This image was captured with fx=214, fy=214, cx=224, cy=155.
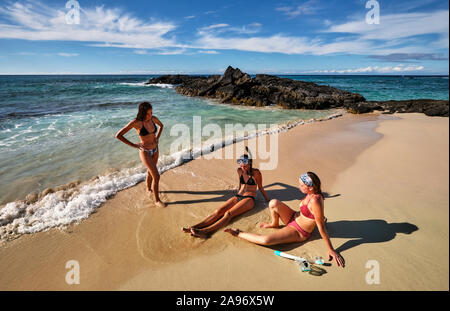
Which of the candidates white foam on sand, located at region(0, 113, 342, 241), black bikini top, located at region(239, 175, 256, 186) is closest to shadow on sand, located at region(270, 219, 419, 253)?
black bikini top, located at region(239, 175, 256, 186)

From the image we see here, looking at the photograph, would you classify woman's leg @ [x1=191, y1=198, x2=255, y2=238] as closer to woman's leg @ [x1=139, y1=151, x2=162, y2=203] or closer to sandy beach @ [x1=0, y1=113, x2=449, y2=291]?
sandy beach @ [x1=0, y1=113, x2=449, y2=291]

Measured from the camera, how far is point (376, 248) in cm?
308

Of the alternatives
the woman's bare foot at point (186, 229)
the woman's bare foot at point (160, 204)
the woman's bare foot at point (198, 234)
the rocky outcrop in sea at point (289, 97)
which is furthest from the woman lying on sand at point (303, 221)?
the rocky outcrop in sea at point (289, 97)

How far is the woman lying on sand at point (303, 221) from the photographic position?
2.94m

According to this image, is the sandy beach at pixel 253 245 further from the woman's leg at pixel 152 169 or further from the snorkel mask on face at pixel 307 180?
the snorkel mask on face at pixel 307 180

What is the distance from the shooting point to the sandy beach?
8.59 feet

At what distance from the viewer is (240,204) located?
12.9 ft

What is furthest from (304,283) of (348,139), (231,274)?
(348,139)

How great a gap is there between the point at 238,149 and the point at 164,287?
558 centimetres

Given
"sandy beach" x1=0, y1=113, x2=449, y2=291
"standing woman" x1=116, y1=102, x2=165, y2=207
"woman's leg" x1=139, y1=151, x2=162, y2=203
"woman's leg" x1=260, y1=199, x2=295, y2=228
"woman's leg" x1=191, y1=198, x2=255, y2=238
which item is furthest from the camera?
"woman's leg" x1=139, y1=151, x2=162, y2=203

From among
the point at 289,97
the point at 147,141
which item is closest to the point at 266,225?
the point at 147,141

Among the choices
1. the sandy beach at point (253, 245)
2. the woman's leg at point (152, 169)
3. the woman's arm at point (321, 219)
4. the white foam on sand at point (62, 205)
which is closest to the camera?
the sandy beach at point (253, 245)
